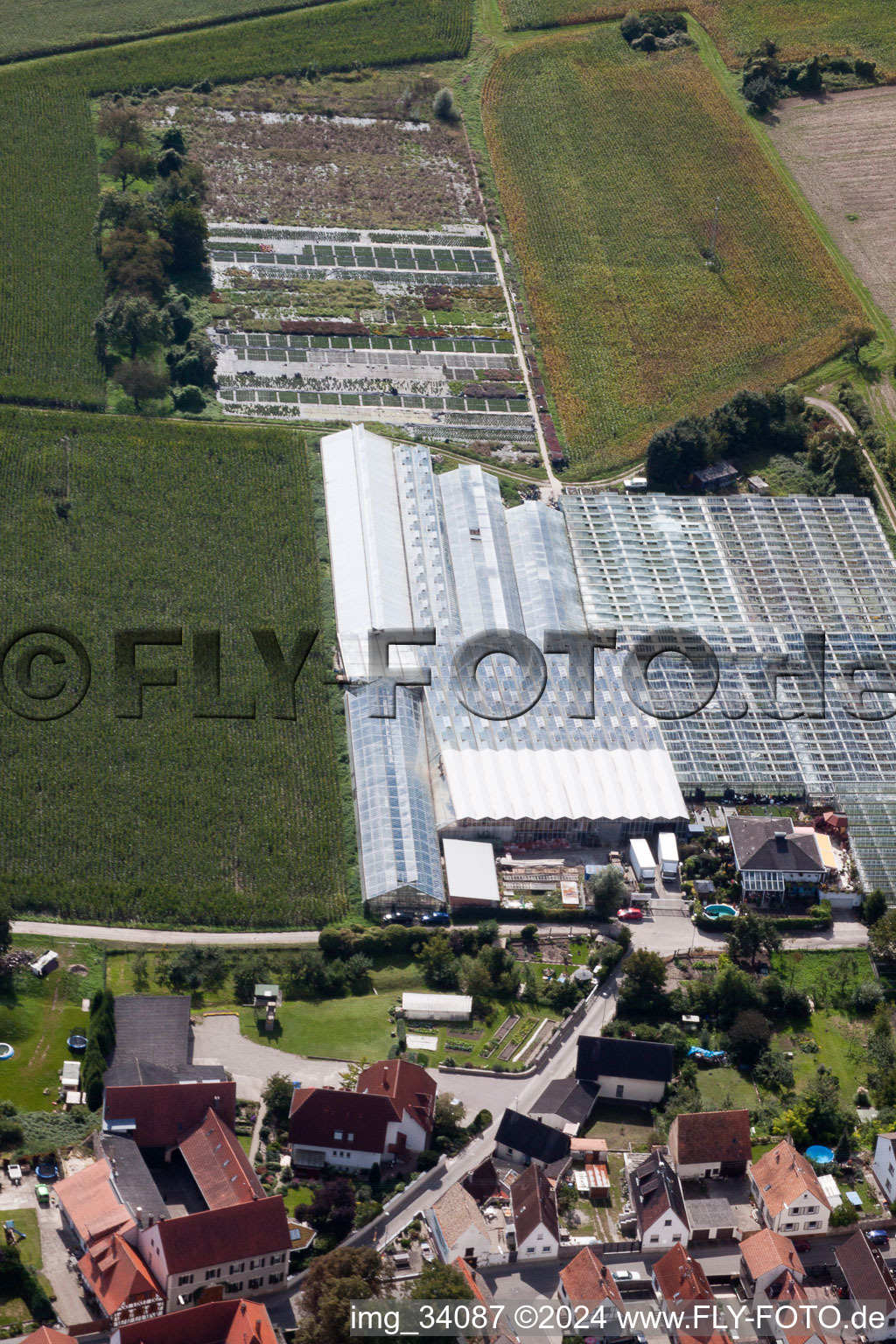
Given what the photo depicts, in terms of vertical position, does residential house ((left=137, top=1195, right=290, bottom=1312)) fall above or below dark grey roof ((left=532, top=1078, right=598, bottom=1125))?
below

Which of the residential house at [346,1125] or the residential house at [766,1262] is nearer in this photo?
the residential house at [766,1262]

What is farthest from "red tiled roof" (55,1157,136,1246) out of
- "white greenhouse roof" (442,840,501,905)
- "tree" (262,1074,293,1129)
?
"white greenhouse roof" (442,840,501,905)

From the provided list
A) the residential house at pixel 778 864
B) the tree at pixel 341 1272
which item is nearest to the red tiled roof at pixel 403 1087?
the tree at pixel 341 1272

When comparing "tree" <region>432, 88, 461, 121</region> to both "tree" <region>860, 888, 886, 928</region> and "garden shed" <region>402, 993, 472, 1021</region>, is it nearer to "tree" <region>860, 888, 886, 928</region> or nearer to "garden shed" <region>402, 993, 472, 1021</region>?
"tree" <region>860, 888, 886, 928</region>

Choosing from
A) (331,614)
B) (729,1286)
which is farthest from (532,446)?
(729,1286)

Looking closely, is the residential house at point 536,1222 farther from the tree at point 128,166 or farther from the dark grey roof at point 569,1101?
the tree at point 128,166

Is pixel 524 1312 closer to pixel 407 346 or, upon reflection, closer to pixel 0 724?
pixel 0 724
